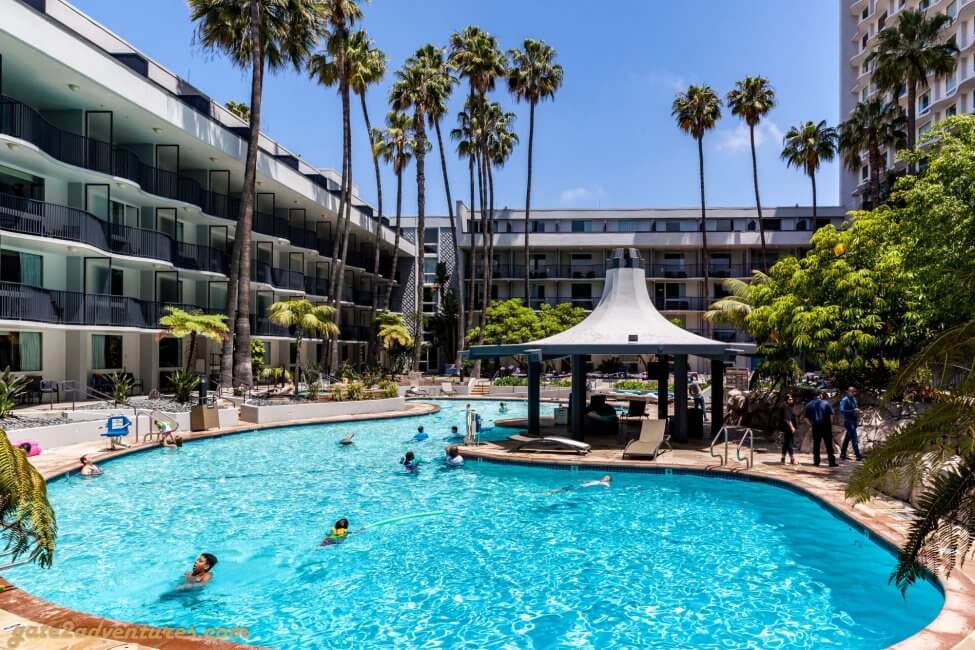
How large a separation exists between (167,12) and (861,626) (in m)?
32.5

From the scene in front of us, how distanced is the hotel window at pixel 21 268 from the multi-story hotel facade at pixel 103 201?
5 cm

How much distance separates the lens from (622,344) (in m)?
17.6

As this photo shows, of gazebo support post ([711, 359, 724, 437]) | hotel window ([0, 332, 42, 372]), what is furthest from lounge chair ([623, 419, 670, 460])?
hotel window ([0, 332, 42, 372])

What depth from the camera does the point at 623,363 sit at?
52.3 metres

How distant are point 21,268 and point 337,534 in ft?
61.6

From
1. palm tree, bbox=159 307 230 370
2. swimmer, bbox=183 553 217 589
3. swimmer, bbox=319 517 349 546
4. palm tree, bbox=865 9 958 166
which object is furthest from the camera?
palm tree, bbox=865 9 958 166

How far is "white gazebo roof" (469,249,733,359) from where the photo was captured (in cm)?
1744

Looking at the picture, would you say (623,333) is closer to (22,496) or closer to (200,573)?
(200,573)

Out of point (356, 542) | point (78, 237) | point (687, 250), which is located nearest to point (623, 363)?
point (687, 250)

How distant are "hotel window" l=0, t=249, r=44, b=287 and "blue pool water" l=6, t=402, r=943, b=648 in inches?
425

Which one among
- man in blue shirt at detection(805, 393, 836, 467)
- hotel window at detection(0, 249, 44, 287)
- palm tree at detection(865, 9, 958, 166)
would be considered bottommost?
man in blue shirt at detection(805, 393, 836, 467)

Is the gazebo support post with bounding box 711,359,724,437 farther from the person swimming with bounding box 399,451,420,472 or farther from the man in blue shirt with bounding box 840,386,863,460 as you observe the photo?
the person swimming with bounding box 399,451,420,472

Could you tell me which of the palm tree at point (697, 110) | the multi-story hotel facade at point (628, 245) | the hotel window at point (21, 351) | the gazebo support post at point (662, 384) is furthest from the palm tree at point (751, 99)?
the hotel window at point (21, 351)

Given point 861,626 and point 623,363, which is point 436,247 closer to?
point 623,363
